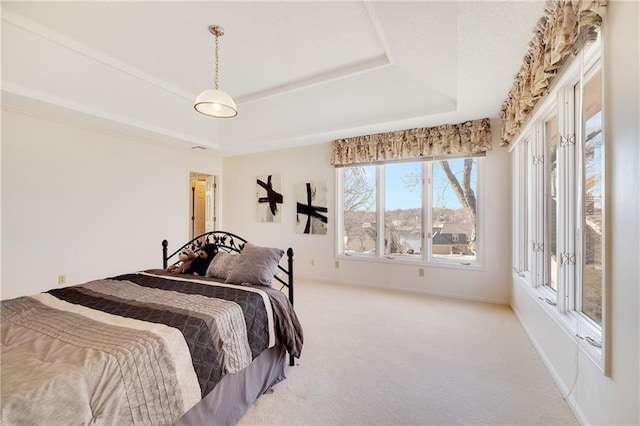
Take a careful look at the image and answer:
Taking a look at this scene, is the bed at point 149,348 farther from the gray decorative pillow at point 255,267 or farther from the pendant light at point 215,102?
the pendant light at point 215,102

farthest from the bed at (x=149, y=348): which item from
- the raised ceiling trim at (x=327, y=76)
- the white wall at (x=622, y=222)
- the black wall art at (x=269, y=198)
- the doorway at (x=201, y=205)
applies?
the doorway at (x=201, y=205)

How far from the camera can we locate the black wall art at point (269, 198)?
17.6ft

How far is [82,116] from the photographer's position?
11.1 feet

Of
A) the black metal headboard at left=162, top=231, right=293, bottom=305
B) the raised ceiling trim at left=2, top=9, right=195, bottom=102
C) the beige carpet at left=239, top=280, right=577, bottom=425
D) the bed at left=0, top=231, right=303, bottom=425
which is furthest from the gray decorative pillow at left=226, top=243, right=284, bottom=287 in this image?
the raised ceiling trim at left=2, top=9, right=195, bottom=102

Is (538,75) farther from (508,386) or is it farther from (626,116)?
(508,386)

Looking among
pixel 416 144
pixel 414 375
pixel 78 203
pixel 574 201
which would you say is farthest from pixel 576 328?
pixel 78 203

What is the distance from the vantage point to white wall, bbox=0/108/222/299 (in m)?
3.22

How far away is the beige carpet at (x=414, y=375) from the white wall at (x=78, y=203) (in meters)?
3.17

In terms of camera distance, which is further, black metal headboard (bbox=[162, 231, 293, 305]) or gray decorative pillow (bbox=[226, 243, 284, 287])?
black metal headboard (bbox=[162, 231, 293, 305])

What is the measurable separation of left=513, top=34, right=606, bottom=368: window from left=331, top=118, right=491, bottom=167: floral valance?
1127mm

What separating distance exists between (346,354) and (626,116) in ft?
7.78

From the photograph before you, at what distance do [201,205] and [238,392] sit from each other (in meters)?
6.10

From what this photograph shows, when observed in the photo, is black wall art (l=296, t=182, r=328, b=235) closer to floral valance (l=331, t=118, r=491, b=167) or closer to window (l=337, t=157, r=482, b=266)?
window (l=337, t=157, r=482, b=266)

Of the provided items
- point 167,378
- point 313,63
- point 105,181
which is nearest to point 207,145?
point 105,181
